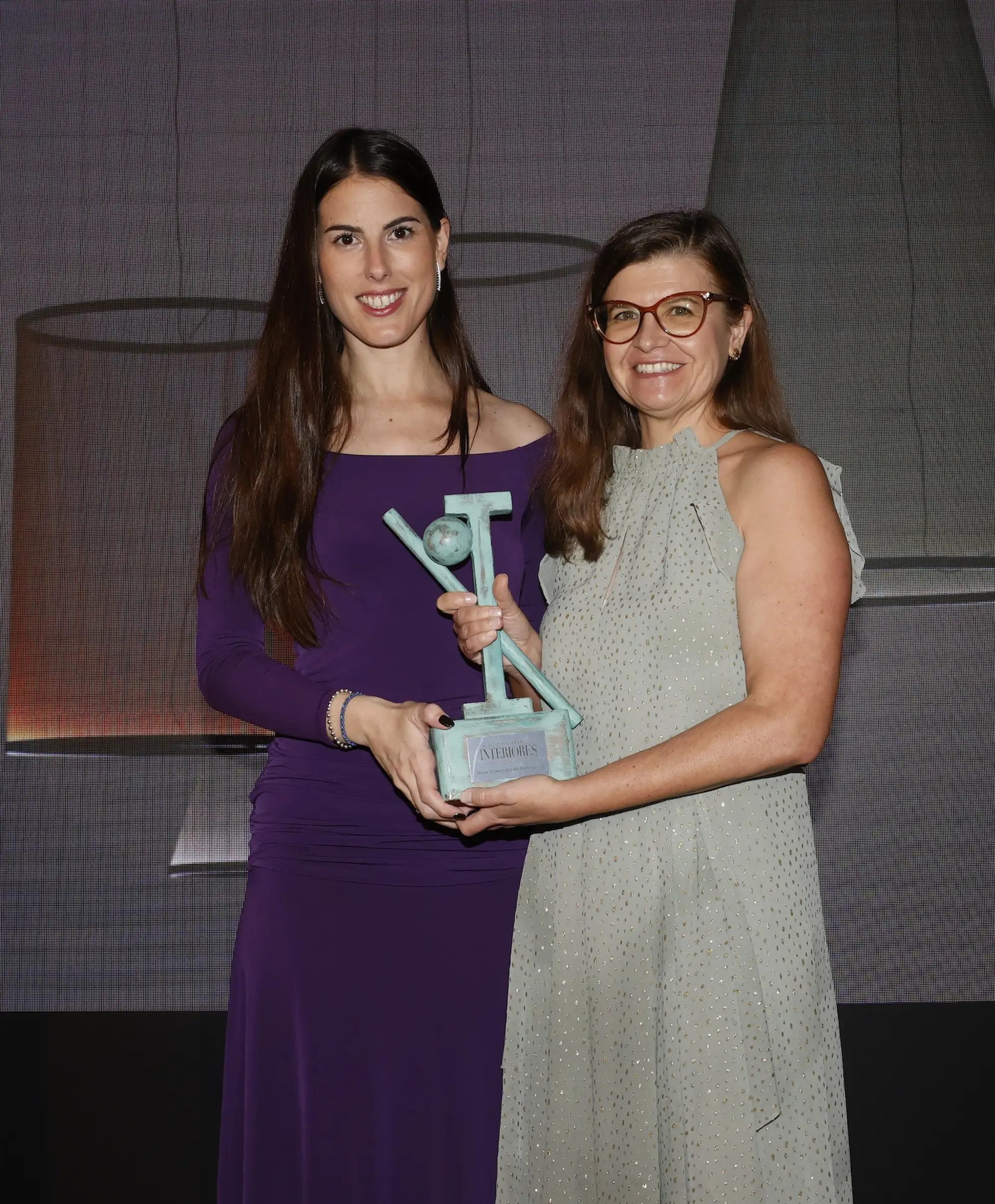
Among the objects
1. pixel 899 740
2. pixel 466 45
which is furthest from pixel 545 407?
pixel 899 740

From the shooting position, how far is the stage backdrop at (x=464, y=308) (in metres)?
3.22

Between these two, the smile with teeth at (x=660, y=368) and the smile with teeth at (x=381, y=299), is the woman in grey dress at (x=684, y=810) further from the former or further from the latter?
the smile with teeth at (x=381, y=299)

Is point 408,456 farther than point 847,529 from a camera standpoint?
Yes

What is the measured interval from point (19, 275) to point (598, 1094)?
2.80m

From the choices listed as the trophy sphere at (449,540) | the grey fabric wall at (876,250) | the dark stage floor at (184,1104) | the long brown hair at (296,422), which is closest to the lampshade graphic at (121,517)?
the dark stage floor at (184,1104)

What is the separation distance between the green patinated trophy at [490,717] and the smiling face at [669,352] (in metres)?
0.21

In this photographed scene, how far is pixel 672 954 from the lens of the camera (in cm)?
124

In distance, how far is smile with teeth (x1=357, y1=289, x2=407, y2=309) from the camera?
1.60m

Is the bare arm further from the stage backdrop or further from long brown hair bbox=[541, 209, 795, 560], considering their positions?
the stage backdrop

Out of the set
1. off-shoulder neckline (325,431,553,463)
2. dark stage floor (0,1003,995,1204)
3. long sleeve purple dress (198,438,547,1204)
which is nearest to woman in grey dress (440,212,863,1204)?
long sleeve purple dress (198,438,547,1204)

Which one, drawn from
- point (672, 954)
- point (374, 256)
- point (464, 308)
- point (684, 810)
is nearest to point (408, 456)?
point (374, 256)

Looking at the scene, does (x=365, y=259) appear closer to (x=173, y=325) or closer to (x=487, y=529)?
(x=487, y=529)

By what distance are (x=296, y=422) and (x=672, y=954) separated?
832mm

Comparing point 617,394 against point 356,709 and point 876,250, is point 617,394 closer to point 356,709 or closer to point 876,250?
point 356,709
